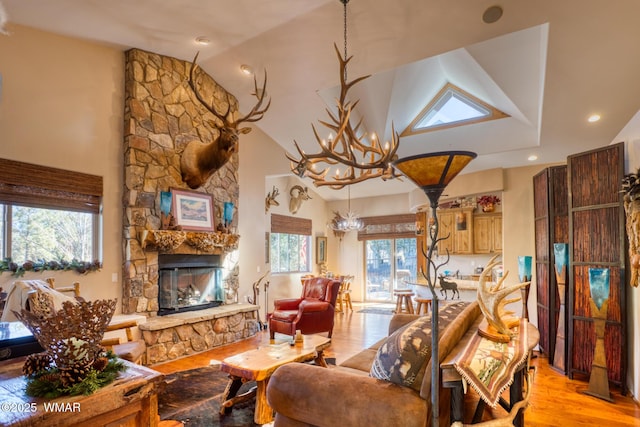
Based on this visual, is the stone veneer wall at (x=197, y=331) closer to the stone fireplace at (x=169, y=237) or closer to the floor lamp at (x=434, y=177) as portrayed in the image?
the stone fireplace at (x=169, y=237)

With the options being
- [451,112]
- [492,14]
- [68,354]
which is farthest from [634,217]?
[68,354]

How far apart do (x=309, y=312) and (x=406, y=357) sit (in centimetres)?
344

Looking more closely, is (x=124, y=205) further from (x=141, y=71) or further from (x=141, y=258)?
(x=141, y=71)

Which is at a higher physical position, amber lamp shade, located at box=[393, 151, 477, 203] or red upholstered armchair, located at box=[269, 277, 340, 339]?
amber lamp shade, located at box=[393, 151, 477, 203]

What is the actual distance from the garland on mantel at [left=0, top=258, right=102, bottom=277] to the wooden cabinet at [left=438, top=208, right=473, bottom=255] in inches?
268

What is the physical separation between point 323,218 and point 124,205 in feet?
20.9

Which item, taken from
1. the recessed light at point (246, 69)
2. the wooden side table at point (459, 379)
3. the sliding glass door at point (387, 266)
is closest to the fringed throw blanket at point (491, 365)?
the wooden side table at point (459, 379)

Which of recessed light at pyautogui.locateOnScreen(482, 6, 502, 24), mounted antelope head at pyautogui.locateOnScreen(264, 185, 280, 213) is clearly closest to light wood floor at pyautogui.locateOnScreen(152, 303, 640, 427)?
mounted antelope head at pyautogui.locateOnScreen(264, 185, 280, 213)

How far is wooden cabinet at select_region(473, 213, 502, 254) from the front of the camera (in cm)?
778

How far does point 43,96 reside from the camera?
395 centimetres

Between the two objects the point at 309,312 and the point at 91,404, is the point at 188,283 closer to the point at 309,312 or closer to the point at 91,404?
the point at 309,312

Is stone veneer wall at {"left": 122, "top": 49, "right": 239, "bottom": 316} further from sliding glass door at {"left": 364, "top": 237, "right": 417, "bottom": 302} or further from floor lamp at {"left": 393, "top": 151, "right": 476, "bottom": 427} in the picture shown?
sliding glass door at {"left": 364, "top": 237, "right": 417, "bottom": 302}

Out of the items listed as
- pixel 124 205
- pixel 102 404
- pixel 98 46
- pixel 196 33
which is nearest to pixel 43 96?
pixel 98 46

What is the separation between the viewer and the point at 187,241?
5.13 m
